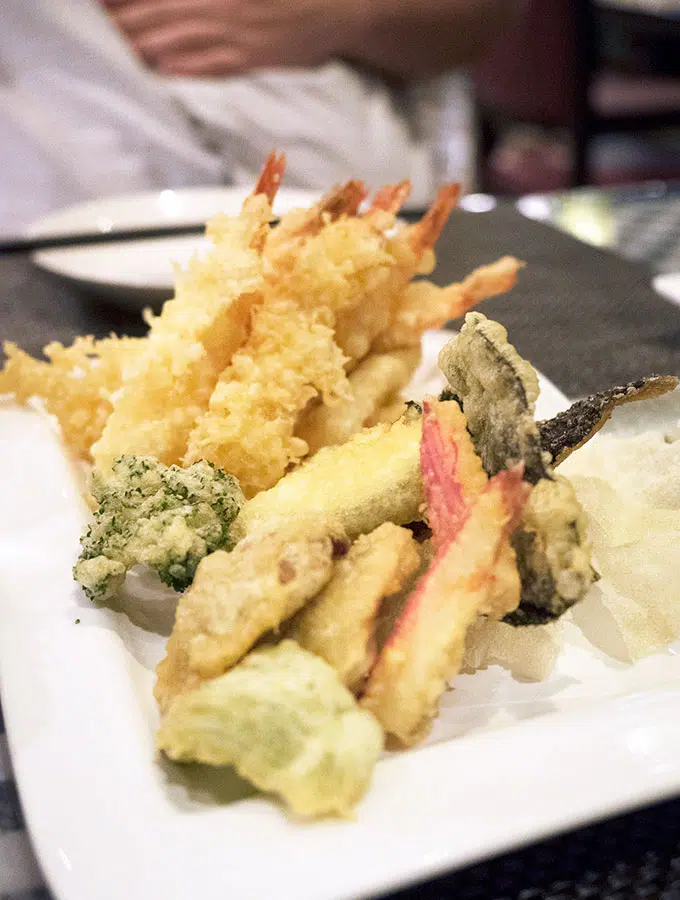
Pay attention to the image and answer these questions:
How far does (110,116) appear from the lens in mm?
4328

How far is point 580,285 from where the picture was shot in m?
2.35

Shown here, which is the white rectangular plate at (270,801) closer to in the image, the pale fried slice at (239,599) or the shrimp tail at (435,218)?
the pale fried slice at (239,599)

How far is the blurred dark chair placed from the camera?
548 centimetres

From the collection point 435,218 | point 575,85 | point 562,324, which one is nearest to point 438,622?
point 435,218

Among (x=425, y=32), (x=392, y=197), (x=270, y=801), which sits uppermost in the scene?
(x=392, y=197)

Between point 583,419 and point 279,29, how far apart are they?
4.12 m

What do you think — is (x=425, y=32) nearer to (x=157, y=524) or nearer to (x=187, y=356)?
(x=187, y=356)

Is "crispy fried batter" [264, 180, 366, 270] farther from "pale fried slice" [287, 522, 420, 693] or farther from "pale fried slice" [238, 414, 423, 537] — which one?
"pale fried slice" [287, 522, 420, 693]

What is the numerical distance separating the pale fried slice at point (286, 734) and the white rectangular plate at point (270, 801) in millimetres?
24

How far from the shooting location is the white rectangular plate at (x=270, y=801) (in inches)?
25.8

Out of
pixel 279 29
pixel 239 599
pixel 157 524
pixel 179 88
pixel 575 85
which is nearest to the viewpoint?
pixel 239 599

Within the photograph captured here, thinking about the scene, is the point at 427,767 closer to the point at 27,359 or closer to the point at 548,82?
the point at 27,359

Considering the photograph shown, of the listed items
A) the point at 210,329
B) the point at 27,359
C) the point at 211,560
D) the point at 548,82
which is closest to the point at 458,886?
the point at 211,560

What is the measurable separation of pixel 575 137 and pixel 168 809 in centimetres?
560
